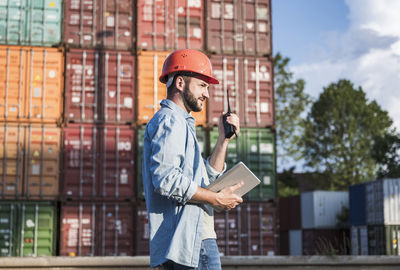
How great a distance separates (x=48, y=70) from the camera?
50.5 feet

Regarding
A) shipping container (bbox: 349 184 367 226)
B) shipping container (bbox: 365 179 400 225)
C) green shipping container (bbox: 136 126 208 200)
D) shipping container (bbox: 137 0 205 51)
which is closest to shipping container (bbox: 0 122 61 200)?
green shipping container (bbox: 136 126 208 200)

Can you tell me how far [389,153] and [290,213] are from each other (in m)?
8.12

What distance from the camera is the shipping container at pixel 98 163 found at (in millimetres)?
15125

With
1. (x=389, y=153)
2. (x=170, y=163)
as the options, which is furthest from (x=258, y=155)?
(x=389, y=153)

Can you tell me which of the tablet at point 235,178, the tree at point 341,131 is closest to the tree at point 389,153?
the tree at point 341,131

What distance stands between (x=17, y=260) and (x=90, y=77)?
8317 mm

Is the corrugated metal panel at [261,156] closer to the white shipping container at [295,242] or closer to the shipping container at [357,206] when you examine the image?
the shipping container at [357,206]

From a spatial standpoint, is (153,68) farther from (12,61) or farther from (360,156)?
(360,156)

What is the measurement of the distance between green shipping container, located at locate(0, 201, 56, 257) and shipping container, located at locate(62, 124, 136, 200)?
0.83m

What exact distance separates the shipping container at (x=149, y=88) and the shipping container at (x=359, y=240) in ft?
A: 32.7

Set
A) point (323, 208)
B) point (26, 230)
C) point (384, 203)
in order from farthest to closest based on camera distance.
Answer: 1. point (323, 208)
2. point (384, 203)
3. point (26, 230)

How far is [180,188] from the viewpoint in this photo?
9.66 feet

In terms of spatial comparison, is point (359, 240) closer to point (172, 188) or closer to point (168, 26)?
point (168, 26)

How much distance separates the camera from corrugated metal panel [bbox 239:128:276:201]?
16000mm
